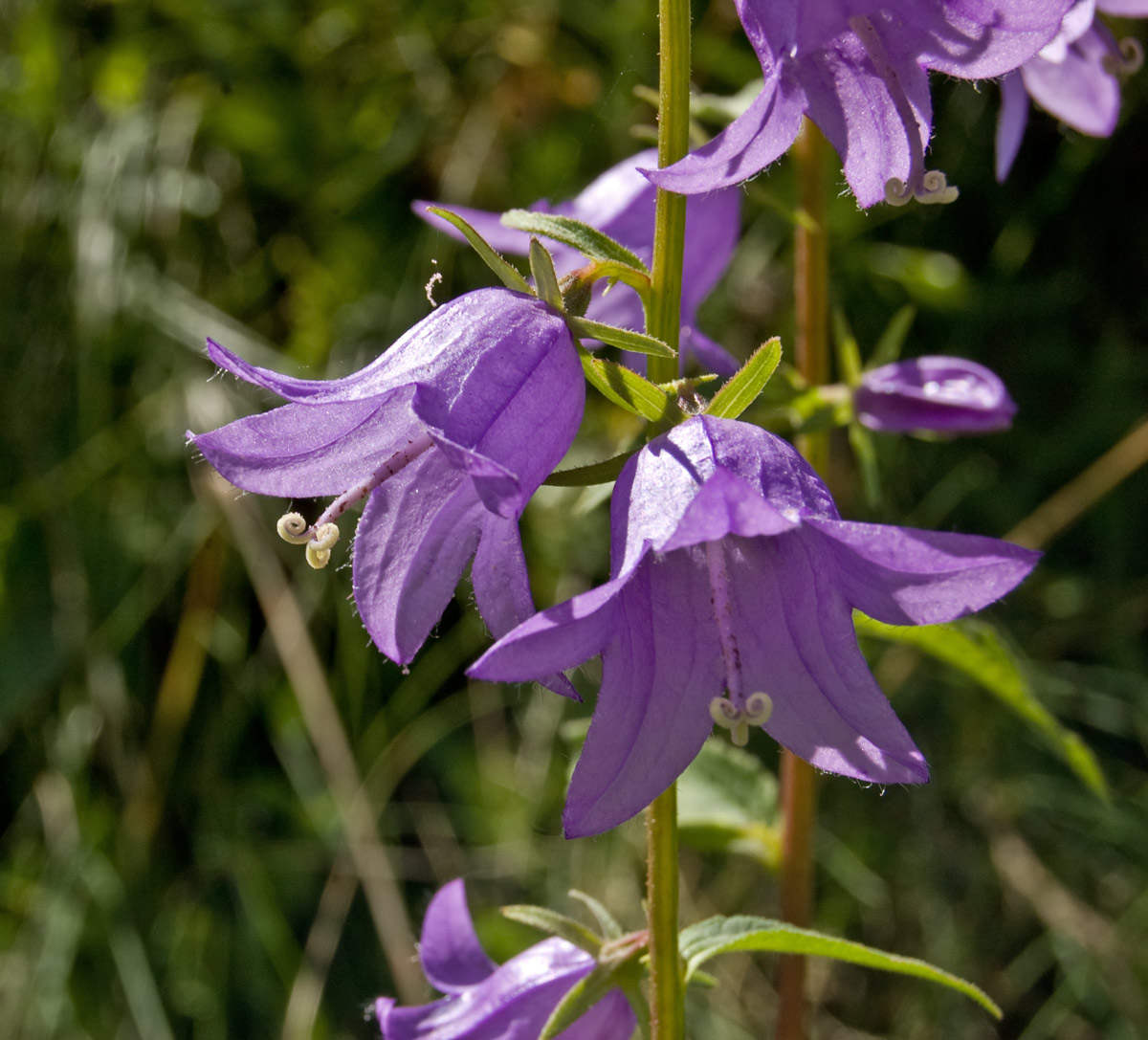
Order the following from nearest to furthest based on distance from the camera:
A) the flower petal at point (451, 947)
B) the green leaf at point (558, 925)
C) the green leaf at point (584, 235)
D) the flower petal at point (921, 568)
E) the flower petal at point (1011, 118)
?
the flower petal at point (921, 568) < the green leaf at point (584, 235) < the green leaf at point (558, 925) < the flower petal at point (451, 947) < the flower petal at point (1011, 118)

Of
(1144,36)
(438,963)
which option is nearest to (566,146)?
(1144,36)

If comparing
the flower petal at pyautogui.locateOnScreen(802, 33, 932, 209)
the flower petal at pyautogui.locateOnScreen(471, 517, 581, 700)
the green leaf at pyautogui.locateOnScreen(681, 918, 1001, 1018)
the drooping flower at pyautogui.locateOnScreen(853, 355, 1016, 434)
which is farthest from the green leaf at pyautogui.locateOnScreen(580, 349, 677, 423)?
the drooping flower at pyautogui.locateOnScreen(853, 355, 1016, 434)

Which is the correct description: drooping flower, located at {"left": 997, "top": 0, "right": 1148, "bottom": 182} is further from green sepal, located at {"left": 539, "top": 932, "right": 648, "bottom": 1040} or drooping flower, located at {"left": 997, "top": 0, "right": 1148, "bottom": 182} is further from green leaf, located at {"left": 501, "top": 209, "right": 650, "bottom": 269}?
green sepal, located at {"left": 539, "top": 932, "right": 648, "bottom": 1040}

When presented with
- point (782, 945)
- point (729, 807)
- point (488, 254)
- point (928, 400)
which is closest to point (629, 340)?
point (488, 254)

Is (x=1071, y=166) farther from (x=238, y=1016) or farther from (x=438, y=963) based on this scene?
(x=238, y=1016)

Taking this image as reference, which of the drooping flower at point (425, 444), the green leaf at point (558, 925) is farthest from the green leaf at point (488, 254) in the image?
the green leaf at point (558, 925)

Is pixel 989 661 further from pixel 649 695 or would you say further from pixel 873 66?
pixel 873 66

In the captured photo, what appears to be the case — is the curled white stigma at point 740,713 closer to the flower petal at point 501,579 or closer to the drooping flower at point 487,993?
the flower petal at point 501,579
